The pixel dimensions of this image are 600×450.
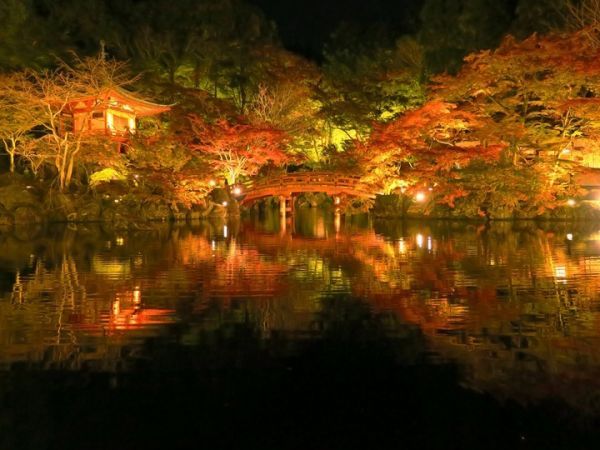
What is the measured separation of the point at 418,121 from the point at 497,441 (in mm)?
21558

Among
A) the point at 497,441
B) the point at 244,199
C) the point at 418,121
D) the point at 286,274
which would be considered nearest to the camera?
the point at 497,441

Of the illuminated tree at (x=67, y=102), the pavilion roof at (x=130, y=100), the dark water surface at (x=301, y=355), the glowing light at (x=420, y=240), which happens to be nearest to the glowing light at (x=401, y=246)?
the glowing light at (x=420, y=240)

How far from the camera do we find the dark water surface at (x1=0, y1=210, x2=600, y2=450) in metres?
4.62

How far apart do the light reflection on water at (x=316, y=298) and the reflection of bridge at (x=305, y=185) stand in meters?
11.6

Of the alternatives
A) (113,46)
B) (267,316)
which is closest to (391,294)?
(267,316)

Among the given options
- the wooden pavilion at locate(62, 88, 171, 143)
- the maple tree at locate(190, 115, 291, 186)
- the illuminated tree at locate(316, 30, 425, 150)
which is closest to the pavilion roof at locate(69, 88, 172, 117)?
the wooden pavilion at locate(62, 88, 171, 143)

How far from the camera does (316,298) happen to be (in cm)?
906

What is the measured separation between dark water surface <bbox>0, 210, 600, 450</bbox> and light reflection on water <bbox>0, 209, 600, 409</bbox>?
35mm

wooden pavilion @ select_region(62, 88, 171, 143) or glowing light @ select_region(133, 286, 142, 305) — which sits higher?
wooden pavilion @ select_region(62, 88, 171, 143)

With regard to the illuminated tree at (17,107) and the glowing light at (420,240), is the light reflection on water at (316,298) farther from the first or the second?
the illuminated tree at (17,107)

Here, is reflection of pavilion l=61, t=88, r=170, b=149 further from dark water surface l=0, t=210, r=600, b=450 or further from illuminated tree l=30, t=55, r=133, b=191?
dark water surface l=0, t=210, r=600, b=450

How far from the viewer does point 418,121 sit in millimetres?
24859

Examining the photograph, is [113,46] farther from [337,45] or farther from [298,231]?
[298,231]

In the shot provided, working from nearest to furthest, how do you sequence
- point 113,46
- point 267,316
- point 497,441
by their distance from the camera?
point 497,441 → point 267,316 → point 113,46
